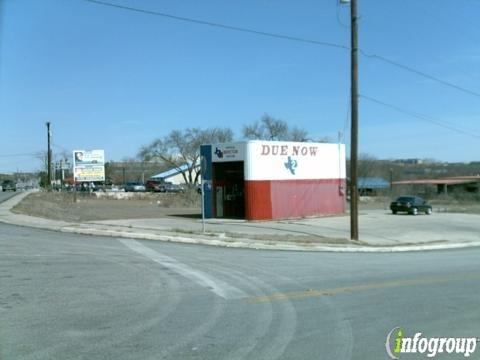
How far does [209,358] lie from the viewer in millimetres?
5875

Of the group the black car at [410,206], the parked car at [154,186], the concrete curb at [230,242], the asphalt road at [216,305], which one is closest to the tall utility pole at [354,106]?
the concrete curb at [230,242]

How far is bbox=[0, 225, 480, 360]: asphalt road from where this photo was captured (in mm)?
6309

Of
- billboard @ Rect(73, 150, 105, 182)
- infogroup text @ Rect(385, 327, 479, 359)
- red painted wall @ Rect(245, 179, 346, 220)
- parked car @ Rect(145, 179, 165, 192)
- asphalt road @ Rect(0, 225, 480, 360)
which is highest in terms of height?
billboard @ Rect(73, 150, 105, 182)

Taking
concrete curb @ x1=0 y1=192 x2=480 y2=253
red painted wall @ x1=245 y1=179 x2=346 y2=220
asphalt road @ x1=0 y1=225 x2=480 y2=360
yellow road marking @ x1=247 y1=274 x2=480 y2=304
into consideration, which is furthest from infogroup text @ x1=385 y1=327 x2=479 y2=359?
red painted wall @ x1=245 y1=179 x2=346 y2=220

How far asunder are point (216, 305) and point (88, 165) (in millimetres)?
52637

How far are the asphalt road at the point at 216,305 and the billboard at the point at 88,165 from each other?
44865 mm

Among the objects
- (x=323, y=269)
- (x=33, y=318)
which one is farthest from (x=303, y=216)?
(x=33, y=318)

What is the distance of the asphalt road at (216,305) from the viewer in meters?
6.31

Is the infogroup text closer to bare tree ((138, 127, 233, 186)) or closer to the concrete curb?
the concrete curb

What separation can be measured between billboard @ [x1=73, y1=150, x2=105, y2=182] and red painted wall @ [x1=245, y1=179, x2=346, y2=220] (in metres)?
29.9

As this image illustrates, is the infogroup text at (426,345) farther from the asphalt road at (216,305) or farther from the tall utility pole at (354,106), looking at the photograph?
the tall utility pole at (354,106)

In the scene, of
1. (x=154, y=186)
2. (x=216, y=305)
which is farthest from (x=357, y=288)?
(x=154, y=186)

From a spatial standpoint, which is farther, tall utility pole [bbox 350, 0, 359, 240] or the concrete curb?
tall utility pole [bbox 350, 0, 359, 240]

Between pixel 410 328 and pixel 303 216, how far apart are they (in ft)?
87.9
